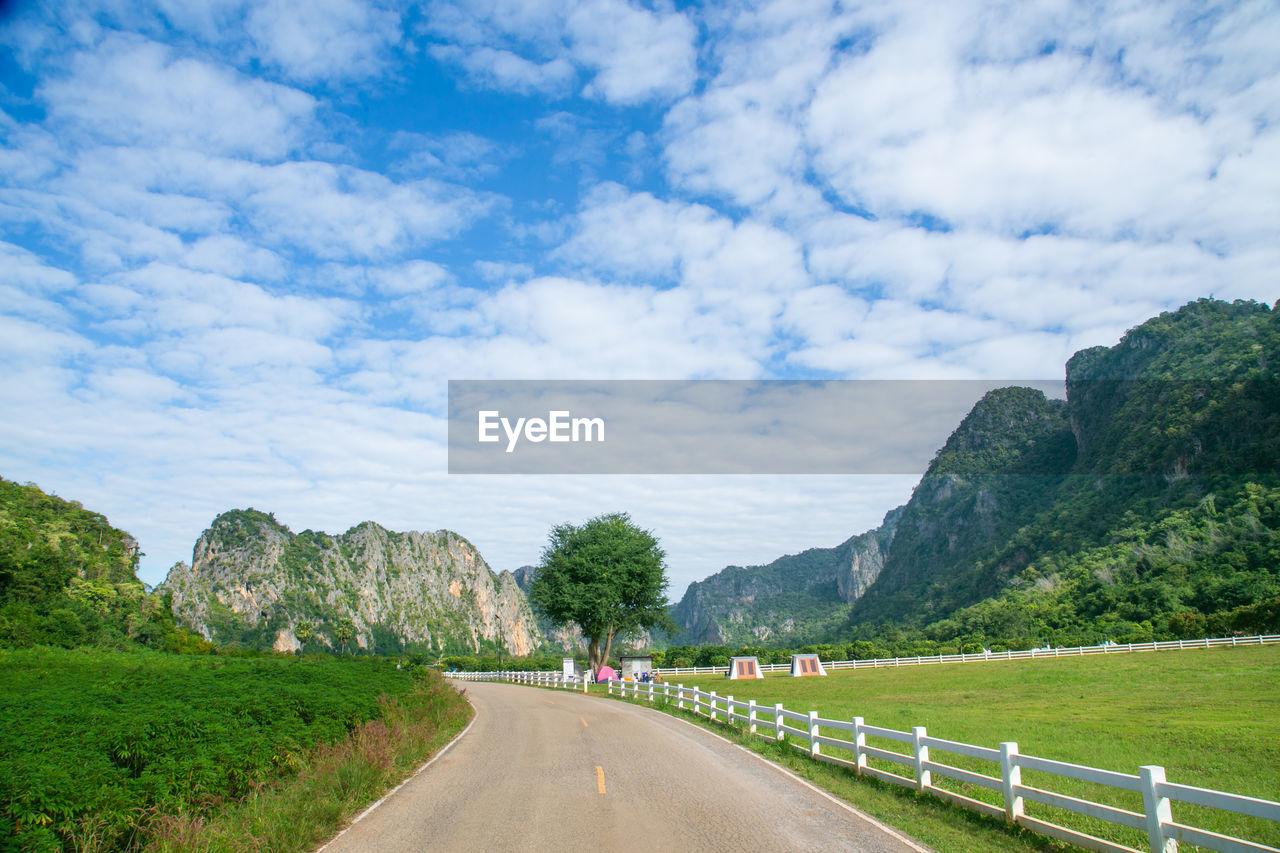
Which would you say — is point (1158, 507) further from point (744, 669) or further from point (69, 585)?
point (69, 585)

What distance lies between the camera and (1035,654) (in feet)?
193

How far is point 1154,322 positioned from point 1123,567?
100710mm

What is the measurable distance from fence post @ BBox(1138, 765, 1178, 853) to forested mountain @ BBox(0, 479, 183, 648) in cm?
5939

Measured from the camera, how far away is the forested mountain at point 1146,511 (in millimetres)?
75500

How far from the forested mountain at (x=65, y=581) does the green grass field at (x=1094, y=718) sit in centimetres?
5270

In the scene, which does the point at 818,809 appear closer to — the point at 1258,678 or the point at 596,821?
the point at 596,821

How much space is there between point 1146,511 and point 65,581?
480 ft

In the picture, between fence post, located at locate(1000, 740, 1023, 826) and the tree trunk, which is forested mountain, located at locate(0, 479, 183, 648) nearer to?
the tree trunk

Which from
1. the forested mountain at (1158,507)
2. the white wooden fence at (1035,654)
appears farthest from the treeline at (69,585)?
the forested mountain at (1158,507)

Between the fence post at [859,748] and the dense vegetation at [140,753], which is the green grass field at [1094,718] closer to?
the fence post at [859,748]

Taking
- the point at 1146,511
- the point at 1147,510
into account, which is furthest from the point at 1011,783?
the point at 1147,510

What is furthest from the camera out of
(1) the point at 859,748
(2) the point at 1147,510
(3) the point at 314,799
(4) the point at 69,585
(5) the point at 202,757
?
(2) the point at 1147,510

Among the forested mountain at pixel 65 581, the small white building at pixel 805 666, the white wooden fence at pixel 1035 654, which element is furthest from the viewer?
the forested mountain at pixel 65 581

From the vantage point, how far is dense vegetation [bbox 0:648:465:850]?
22.1 feet
